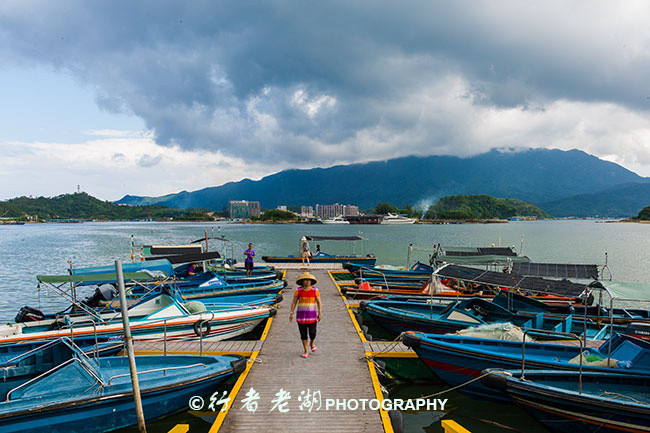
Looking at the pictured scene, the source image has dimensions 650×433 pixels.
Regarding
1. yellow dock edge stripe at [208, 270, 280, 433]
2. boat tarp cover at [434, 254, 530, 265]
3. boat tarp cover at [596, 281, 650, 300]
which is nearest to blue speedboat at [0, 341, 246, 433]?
yellow dock edge stripe at [208, 270, 280, 433]

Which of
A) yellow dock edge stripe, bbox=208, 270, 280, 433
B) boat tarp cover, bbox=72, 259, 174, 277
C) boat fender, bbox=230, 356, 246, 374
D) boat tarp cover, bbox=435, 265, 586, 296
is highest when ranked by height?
boat tarp cover, bbox=72, 259, 174, 277

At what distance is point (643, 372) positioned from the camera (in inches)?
254

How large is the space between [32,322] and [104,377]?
251 inches

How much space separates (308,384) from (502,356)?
4.36m

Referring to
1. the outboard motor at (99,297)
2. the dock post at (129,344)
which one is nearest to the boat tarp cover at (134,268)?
the outboard motor at (99,297)

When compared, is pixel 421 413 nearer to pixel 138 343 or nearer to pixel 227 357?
pixel 227 357

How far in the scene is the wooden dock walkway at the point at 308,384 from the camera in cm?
532

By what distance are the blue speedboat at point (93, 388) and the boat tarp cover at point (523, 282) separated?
344 inches

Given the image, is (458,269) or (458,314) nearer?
(458,314)

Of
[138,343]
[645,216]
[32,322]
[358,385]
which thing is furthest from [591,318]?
[645,216]

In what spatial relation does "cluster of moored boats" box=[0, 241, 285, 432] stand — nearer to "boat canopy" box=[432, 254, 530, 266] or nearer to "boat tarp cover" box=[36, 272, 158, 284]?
"boat tarp cover" box=[36, 272, 158, 284]

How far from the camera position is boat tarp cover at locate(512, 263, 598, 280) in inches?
505

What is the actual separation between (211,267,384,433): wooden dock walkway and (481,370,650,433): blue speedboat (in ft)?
8.59

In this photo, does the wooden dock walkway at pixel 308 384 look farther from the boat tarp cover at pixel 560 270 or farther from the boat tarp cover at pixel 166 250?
the boat tarp cover at pixel 166 250
